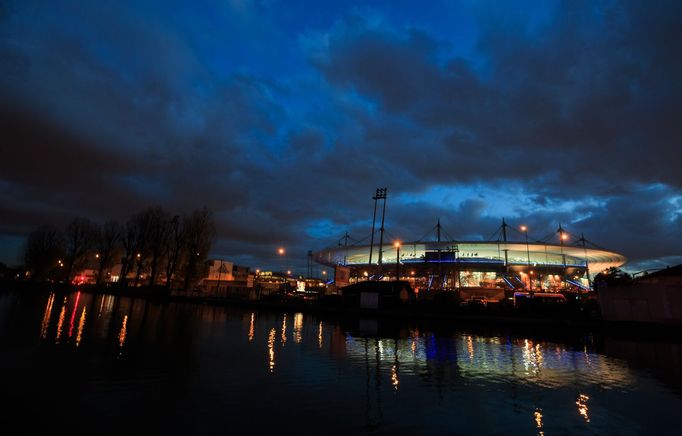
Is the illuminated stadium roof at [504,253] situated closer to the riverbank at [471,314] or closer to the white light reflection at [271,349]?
the riverbank at [471,314]

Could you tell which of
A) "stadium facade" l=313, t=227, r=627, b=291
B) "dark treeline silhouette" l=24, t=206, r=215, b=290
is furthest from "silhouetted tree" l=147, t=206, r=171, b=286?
"stadium facade" l=313, t=227, r=627, b=291

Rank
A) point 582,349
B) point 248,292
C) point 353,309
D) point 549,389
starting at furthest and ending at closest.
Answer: point 248,292 < point 353,309 < point 582,349 < point 549,389

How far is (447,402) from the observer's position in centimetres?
999

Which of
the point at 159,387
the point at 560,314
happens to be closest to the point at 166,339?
the point at 159,387

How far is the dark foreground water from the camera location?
8109mm

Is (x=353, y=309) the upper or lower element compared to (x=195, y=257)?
lower

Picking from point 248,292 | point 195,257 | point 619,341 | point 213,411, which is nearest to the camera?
point 213,411

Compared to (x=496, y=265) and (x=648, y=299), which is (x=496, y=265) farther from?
(x=648, y=299)

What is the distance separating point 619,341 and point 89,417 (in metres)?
31.2

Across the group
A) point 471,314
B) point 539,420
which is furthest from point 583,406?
point 471,314

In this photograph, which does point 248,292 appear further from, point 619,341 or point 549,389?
point 549,389

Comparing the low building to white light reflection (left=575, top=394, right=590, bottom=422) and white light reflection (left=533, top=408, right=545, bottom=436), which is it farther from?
white light reflection (left=533, top=408, right=545, bottom=436)

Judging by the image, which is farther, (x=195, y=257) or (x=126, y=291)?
(x=195, y=257)

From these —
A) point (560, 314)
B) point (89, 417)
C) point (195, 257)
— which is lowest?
point (89, 417)
